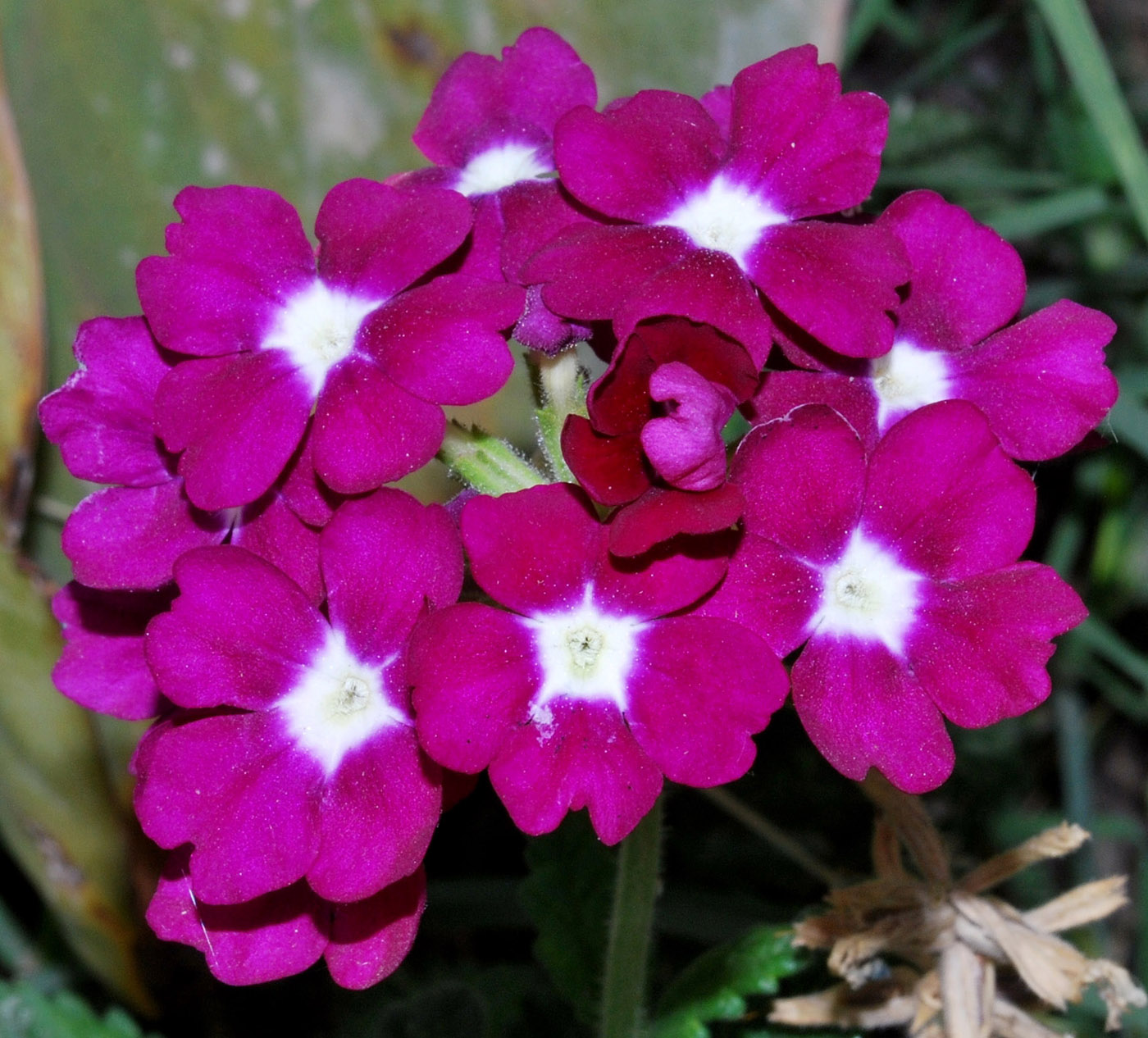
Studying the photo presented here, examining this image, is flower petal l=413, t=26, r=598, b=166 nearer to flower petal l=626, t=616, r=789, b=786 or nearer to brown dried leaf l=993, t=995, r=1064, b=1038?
flower petal l=626, t=616, r=789, b=786

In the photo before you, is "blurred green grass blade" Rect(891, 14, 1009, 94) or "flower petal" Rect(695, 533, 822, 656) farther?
"blurred green grass blade" Rect(891, 14, 1009, 94)

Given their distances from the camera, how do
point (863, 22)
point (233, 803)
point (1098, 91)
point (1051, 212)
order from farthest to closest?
point (863, 22) → point (1051, 212) → point (1098, 91) → point (233, 803)

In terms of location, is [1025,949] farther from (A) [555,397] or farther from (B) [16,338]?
(B) [16,338]

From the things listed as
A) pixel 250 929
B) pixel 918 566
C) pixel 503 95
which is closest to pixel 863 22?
pixel 503 95

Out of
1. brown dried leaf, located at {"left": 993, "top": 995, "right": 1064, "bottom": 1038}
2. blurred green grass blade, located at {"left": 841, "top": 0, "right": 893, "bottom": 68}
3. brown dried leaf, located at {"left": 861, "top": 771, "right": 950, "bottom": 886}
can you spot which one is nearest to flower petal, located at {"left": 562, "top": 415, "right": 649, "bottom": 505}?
brown dried leaf, located at {"left": 861, "top": 771, "right": 950, "bottom": 886}

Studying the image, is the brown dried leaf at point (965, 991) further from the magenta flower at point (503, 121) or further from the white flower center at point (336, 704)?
the magenta flower at point (503, 121)

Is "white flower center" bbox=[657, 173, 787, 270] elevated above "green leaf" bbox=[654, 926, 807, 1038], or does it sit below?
above

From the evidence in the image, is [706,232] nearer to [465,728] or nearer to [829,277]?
[829,277]
